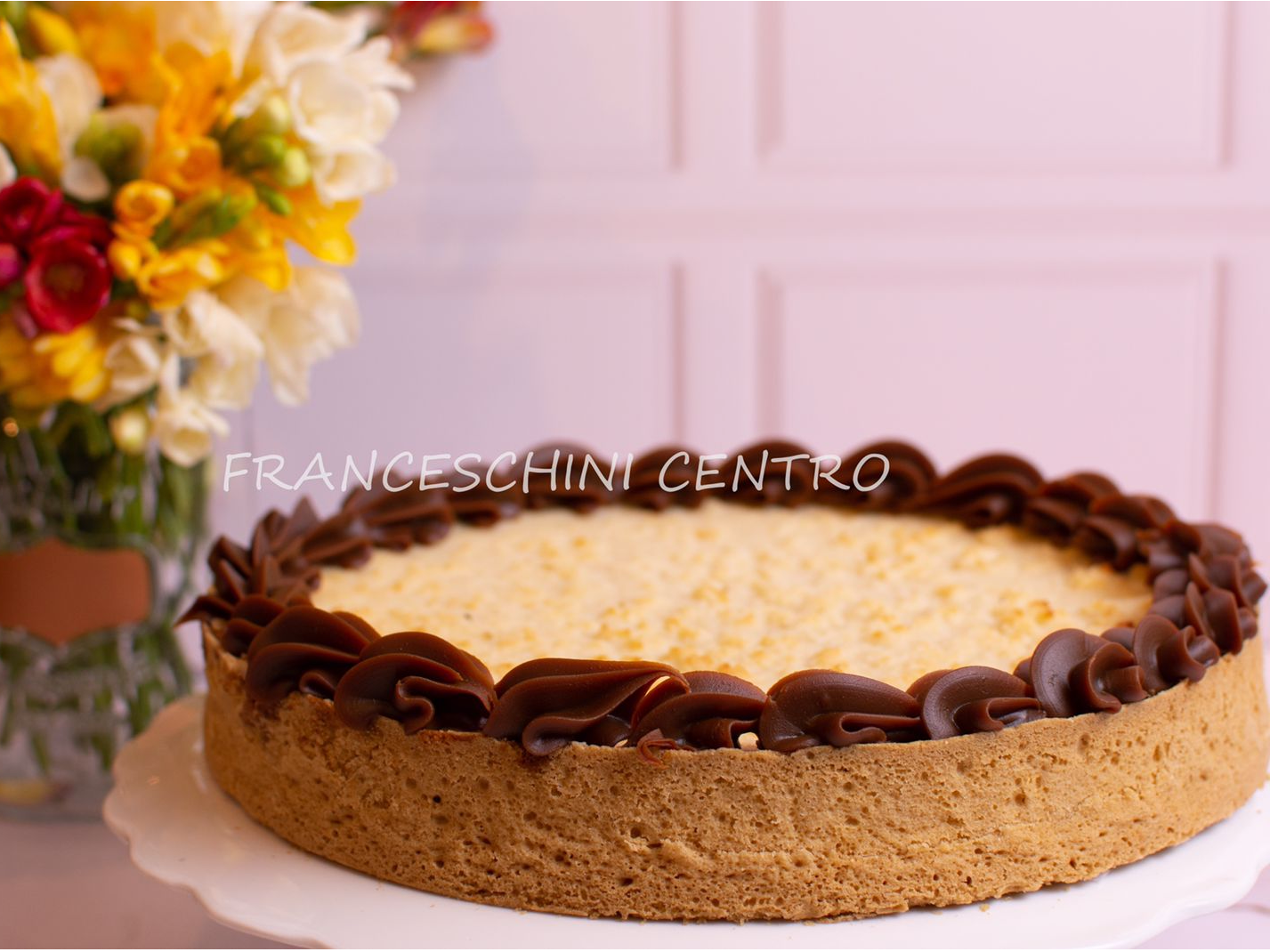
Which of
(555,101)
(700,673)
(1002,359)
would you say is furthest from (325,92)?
(1002,359)

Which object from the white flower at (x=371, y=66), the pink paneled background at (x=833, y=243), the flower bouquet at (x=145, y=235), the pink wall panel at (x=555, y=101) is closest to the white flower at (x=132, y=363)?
the flower bouquet at (x=145, y=235)

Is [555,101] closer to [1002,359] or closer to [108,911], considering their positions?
[1002,359]

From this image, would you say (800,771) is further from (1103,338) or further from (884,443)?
(1103,338)

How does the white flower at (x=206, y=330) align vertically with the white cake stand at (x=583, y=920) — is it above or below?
above

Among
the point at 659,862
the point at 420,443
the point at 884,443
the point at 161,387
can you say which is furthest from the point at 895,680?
the point at 420,443

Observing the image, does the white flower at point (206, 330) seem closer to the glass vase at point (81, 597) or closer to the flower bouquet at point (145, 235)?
the flower bouquet at point (145, 235)
